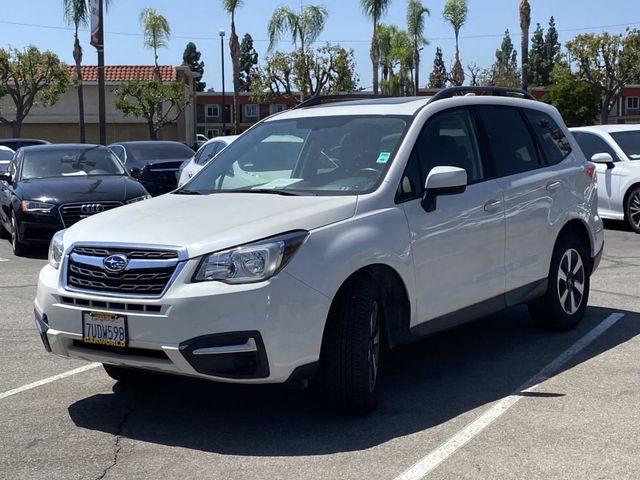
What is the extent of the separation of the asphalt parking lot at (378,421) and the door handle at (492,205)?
110 centimetres

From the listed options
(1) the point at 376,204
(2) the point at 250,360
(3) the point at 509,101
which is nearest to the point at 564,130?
(3) the point at 509,101

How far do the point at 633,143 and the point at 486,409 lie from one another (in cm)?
1018

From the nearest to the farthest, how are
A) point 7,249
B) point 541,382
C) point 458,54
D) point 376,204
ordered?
point 376,204
point 541,382
point 7,249
point 458,54

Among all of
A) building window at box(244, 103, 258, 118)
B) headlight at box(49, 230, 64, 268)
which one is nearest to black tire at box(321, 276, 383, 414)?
headlight at box(49, 230, 64, 268)

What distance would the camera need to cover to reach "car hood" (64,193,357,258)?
16.1 ft

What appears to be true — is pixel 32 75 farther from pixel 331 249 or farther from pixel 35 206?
pixel 331 249

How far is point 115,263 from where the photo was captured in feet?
16.3

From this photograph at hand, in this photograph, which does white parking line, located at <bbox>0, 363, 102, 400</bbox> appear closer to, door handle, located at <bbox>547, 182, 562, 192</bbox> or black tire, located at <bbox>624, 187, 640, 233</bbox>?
door handle, located at <bbox>547, 182, 562, 192</bbox>

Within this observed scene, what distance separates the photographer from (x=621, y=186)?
14172mm

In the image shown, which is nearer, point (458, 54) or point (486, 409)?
point (486, 409)

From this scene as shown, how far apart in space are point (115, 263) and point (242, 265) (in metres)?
0.70

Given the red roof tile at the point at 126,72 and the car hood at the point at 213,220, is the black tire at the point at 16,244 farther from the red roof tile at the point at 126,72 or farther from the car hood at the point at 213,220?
the red roof tile at the point at 126,72

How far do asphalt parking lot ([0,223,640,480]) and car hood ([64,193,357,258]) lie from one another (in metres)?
1.07

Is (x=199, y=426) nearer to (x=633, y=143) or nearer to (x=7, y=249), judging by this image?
(x=7, y=249)
